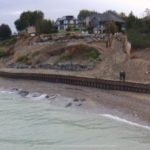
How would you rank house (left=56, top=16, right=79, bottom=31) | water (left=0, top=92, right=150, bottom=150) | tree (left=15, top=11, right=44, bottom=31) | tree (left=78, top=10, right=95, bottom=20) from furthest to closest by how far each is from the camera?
tree (left=78, top=10, right=95, bottom=20) < tree (left=15, top=11, right=44, bottom=31) < house (left=56, top=16, right=79, bottom=31) < water (left=0, top=92, right=150, bottom=150)

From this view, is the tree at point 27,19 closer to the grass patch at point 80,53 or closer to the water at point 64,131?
the grass patch at point 80,53

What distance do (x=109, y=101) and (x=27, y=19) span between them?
94.1 metres

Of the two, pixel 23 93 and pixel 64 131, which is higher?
pixel 64 131

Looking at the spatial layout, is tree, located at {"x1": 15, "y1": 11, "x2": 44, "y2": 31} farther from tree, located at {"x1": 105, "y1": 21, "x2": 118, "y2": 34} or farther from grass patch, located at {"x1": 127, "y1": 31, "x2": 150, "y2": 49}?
grass patch, located at {"x1": 127, "y1": 31, "x2": 150, "y2": 49}

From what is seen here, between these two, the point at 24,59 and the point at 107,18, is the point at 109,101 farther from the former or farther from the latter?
the point at 107,18

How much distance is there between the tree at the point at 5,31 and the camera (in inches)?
5246

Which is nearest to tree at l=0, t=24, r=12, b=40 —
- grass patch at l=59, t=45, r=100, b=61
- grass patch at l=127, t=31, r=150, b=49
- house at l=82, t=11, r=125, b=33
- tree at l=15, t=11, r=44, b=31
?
tree at l=15, t=11, r=44, b=31

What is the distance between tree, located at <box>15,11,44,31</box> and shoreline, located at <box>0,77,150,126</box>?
7502 centimetres

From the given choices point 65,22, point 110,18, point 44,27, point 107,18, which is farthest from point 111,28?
point 65,22

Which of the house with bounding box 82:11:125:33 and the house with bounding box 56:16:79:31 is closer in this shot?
the house with bounding box 82:11:125:33

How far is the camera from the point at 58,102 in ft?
165

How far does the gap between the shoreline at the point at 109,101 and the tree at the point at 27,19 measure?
7502 centimetres

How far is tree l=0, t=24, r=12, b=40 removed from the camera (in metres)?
133

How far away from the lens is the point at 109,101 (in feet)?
153
